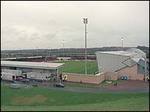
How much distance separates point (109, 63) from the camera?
234 ft

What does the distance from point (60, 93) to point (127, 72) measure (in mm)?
24887

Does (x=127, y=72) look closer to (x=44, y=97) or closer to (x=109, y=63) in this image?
(x=109, y=63)

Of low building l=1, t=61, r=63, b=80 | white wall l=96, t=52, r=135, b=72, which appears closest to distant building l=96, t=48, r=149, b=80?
white wall l=96, t=52, r=135, b=72

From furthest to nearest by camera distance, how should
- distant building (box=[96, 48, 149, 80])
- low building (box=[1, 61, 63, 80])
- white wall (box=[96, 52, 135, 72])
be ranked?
1. white wall (box=[96, 52, 135, 72])
2. distant building (box=[96, 48, 149, 80])
3. low building (box=[1, 61, 63, 80])

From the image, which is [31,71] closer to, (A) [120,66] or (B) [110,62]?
(B) [110,62]

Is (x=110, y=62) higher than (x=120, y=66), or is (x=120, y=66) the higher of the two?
(x=110, y=62)

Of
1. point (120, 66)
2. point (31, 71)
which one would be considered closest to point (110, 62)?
point (120, 66)

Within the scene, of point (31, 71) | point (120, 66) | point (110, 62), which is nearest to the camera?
point (31, 71)

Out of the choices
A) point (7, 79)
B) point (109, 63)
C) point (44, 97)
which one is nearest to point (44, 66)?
point (7, 79)

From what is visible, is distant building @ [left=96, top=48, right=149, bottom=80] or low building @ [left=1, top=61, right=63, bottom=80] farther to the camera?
distant building @ [left=96, top=48, right=149, bottom=80]

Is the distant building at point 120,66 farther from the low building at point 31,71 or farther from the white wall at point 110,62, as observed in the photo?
the low building at point 31,71

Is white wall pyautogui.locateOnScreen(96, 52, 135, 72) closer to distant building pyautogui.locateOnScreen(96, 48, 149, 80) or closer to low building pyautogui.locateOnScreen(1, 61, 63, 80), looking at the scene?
distant building pyautogui.locateOnScreen(96, 48, 149, 80)

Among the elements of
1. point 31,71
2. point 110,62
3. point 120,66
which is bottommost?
point 31,71

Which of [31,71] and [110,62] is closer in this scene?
[31,71]
